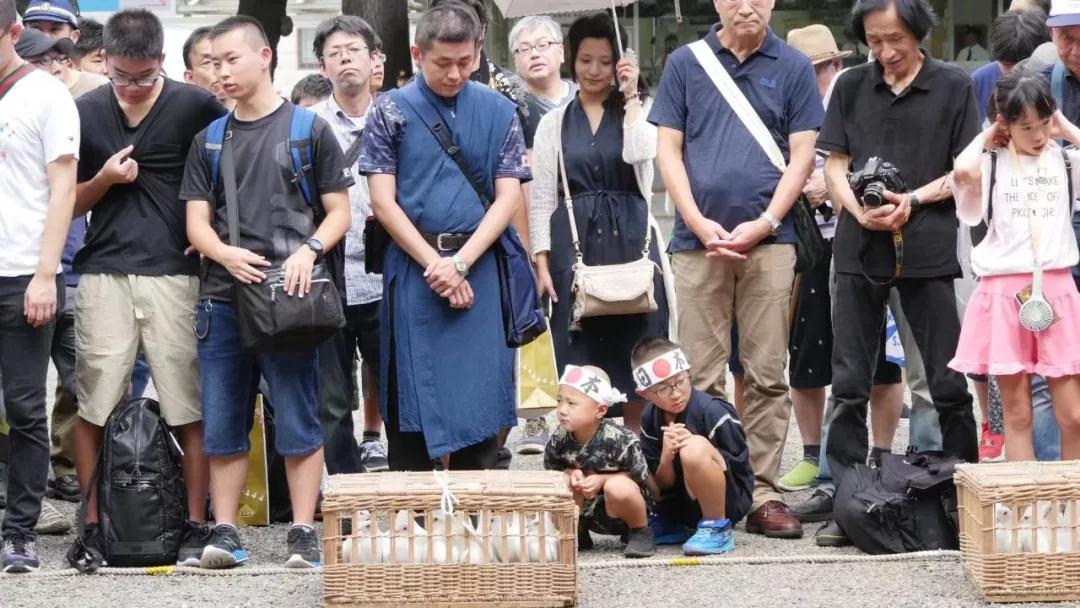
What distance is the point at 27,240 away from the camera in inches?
231

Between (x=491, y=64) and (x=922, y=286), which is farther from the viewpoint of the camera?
(x=491, y=64)

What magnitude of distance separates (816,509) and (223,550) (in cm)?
237

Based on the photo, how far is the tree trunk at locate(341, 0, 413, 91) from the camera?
1411cm

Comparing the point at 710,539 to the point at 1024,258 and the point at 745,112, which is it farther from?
the point at 745,112

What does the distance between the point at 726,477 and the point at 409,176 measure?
5.28 ft

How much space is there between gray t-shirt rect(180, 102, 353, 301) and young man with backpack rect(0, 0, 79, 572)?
459 millimetres

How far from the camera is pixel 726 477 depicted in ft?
20.1

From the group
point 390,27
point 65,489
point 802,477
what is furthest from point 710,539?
point 390,27

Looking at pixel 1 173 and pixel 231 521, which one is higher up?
pixel 1 173

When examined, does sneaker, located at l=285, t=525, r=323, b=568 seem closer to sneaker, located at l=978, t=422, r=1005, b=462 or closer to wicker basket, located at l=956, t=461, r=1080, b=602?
wicker basket, located at l=956, t=461, r=1080, b=602

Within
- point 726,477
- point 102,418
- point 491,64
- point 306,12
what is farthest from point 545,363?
point 306,12

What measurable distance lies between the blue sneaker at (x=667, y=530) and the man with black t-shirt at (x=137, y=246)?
168 cm

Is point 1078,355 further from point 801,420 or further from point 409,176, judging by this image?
point 409,176

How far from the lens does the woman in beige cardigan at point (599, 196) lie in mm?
6820
